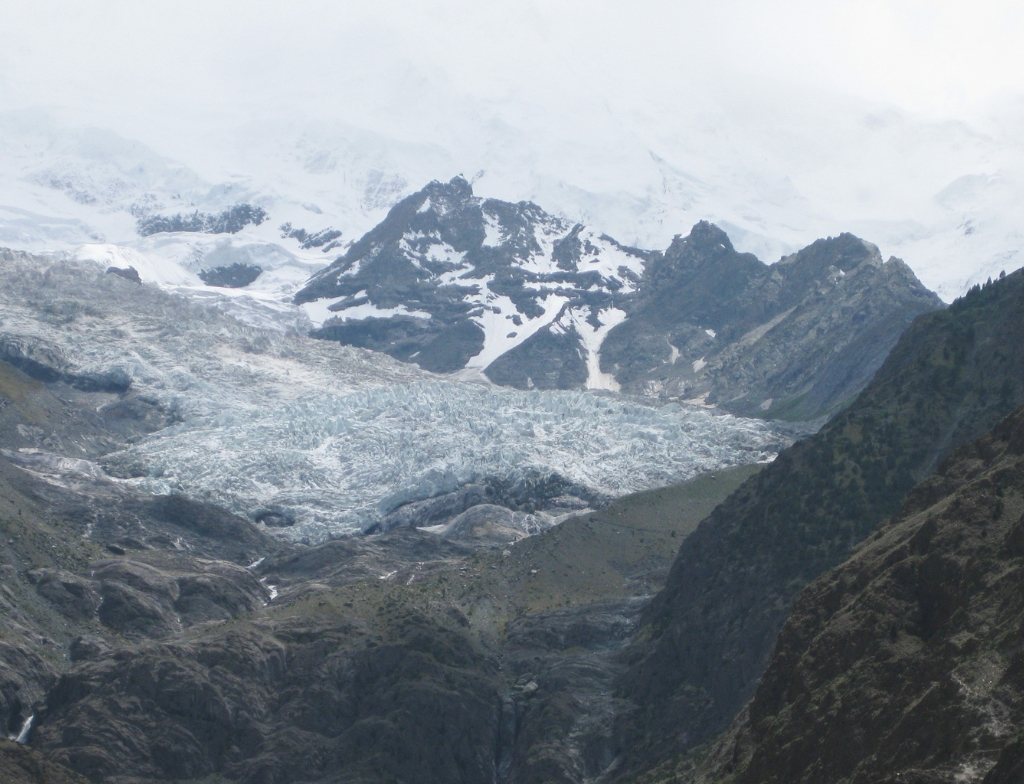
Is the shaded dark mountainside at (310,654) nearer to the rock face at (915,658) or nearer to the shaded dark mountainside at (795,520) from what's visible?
the shaded dark mountainside at (795,520)

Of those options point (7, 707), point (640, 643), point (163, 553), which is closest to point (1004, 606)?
point (640, 643)

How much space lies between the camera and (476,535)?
623 feet

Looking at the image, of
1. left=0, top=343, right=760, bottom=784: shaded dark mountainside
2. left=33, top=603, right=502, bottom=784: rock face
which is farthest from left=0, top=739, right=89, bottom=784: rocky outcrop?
left=33, top=603, right=502, bottom=784: rock face

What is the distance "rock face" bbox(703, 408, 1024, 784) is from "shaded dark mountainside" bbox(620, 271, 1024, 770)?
23572 mm

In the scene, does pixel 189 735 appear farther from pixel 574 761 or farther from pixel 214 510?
pixel 214 510

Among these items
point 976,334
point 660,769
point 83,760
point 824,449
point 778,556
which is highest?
point 976,334

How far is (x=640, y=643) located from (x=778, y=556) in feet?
46.9

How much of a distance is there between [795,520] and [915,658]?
52750 mm

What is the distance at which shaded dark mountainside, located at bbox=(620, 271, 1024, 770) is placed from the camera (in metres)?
118

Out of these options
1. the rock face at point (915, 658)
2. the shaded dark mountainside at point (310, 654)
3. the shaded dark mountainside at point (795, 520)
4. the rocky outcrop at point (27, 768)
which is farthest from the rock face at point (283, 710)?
the rock face at point (915, 658)

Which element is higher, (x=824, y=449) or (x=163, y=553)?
(x=824, y=449)

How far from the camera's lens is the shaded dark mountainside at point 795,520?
11812cm

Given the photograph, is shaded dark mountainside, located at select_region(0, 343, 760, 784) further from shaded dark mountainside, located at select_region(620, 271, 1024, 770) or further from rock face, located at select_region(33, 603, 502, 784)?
shaded dark mountainside, located at select_region(620, 271, 1024, 770)

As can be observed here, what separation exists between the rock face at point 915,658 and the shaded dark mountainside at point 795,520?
23.6 metres
